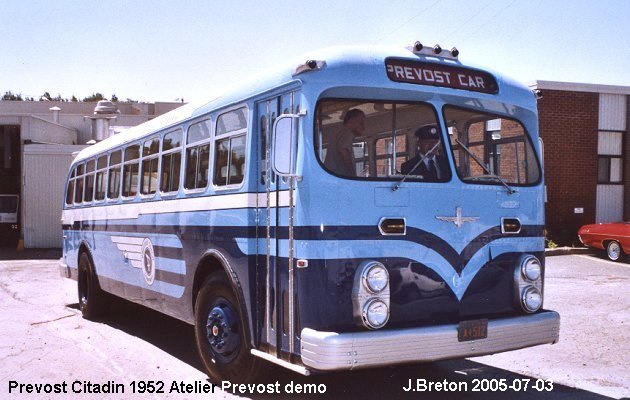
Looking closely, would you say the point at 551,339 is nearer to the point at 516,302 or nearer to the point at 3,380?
the point at 516,302

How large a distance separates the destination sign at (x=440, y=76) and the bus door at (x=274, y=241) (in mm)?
901

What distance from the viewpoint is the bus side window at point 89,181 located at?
1193cm

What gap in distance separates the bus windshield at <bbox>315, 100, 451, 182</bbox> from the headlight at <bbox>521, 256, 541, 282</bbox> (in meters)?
1.08

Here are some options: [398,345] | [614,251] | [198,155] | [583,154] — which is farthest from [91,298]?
[583,154]

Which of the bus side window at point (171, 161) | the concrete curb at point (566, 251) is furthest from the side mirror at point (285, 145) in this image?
the concrete curb at point (566, 251)

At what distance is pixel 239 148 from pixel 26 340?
16.2 feet

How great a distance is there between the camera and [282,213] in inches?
228

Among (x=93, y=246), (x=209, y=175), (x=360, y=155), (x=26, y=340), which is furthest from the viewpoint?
(x=93, y=246)

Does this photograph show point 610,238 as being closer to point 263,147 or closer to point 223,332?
point 223,332

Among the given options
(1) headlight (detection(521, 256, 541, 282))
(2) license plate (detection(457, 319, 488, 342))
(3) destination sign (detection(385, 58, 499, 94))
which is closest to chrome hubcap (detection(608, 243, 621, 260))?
(1) headlight (detection(521, 256, 541, 282))

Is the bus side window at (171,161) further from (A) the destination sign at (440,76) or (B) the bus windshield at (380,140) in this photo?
(A) the destination sign at (440,76)

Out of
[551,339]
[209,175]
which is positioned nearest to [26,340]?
[209,175]

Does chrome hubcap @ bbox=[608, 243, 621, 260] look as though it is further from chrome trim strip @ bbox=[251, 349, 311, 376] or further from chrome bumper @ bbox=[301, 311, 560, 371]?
chrome trim strip @ bbox=[251, 349, 311, 376]

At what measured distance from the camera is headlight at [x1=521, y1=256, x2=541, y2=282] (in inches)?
244
